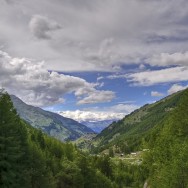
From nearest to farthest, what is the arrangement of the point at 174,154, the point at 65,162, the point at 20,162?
the point at 174,154, the point at 20,162, the point at 65,162

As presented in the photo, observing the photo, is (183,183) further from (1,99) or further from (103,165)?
(103,165)

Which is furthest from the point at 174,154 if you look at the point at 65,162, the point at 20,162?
the point at 65,162

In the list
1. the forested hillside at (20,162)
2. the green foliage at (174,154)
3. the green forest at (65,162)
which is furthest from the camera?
the forested hillside at (20,162)

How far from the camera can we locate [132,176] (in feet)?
636

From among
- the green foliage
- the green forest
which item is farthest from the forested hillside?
the green foliage

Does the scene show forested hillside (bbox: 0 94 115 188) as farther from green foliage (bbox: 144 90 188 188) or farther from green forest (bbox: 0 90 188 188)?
green foliage (bbox: 144 90 188 188)

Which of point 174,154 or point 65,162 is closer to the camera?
point 174,154

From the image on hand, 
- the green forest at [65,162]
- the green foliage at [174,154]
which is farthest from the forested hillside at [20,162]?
the green foliage at [174,154]

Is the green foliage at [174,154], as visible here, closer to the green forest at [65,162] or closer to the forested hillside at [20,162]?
the green forest at [65,162]

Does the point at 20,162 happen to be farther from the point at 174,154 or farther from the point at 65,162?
the point at 65,162

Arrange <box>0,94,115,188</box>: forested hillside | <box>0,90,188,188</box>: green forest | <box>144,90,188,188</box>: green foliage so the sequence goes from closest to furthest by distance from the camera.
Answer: <box>144,90,188,188</box>: green foliage, <box>0,90,188,188</box>: green forest, <box>0,94,115,188</box>: forested hillside

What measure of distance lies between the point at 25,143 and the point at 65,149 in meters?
95.6

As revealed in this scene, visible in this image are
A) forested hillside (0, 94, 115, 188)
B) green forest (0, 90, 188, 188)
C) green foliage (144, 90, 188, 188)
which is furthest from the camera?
forested hillside (0, 94, 115, 188)

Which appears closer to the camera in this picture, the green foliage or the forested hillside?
the green foliage
